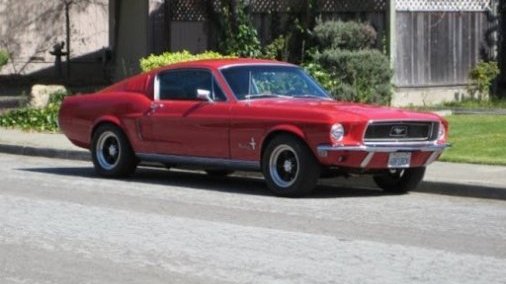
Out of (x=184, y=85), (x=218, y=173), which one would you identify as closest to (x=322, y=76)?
(x=218, y=173)

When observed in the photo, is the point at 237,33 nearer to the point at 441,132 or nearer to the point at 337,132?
the point at 441,132

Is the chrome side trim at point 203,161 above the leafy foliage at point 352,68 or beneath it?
beneath

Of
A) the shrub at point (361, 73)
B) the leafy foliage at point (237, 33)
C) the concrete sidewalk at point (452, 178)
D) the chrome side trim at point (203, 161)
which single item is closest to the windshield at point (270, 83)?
the chrome side trim at point (203, 161)

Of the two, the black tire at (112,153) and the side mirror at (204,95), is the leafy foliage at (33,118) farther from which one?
the side mirror at (204,95)

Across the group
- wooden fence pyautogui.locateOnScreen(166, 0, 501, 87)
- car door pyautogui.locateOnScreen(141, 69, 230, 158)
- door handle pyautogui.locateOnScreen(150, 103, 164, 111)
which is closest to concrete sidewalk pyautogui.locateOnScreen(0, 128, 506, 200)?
car door pyautogui.locateOnScreen(141, 69, 230, 158)

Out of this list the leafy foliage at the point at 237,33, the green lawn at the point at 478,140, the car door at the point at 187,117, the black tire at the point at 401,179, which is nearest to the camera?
the black tire at the point at 401,179

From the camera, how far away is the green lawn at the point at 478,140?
16.6 meters

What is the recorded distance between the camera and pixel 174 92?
15.3 meters

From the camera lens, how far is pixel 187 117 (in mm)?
14773

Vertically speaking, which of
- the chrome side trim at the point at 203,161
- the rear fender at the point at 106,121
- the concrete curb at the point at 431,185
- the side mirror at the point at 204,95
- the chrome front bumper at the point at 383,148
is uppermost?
the side mirror at the point at 204,95

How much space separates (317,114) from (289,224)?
1952 mm

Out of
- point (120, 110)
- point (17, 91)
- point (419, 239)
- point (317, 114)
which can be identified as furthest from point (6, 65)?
point (419, 239)

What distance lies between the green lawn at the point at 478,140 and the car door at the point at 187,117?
374 centimetres

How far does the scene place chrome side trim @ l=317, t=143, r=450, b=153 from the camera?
13227 millimetres
